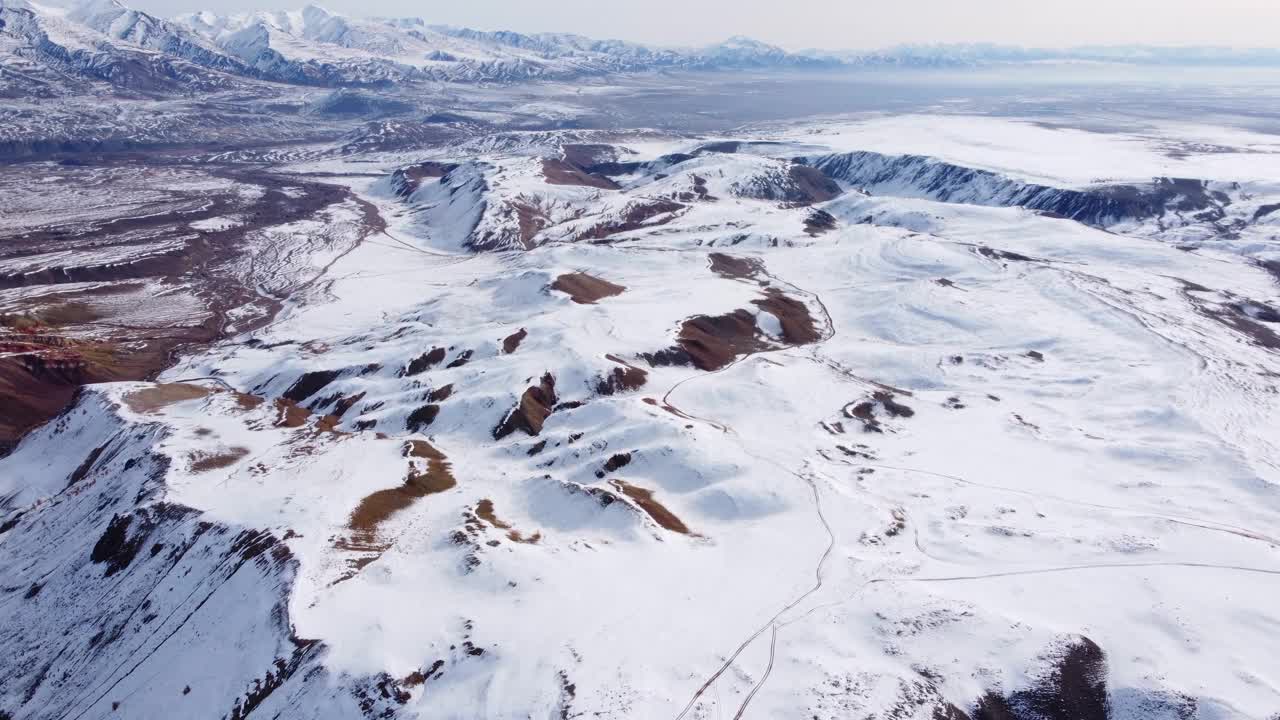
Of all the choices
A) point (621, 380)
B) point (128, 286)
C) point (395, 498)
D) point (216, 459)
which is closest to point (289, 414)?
point (216, 459)

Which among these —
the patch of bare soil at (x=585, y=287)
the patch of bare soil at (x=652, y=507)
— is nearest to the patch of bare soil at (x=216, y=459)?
the patch of bare soil at (x=652, y=507)

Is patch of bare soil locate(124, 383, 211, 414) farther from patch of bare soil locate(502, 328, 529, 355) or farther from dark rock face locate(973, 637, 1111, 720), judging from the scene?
dark rock face locate(973, 637, 1111, 720)

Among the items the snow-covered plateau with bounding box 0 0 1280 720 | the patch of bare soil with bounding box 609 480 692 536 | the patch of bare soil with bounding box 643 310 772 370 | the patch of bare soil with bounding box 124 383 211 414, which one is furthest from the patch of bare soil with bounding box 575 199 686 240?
the patch of bare soil with bounding box 609 480 692 536

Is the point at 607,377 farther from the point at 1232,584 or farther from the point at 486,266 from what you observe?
the point at 486,266

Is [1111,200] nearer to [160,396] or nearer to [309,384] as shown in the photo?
[309,384]

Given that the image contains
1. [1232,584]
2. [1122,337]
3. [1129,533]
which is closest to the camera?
[1232,584]

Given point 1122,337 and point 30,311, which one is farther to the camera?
point 30,311

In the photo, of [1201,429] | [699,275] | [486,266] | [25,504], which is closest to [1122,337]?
[1201,429]
